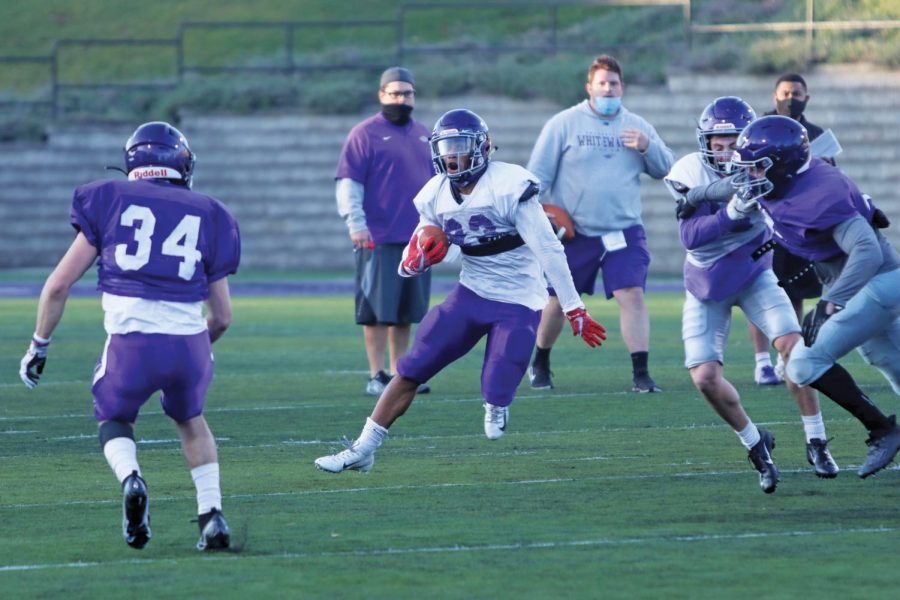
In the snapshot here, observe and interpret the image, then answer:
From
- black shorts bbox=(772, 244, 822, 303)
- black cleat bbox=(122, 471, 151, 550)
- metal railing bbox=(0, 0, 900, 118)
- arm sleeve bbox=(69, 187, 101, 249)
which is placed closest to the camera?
black cleat bbox=(122, 471, 151, 550)

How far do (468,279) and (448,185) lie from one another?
41 cm

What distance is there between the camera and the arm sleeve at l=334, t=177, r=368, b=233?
10.6 metres

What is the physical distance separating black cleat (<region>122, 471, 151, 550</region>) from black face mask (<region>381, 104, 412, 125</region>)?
211 inches

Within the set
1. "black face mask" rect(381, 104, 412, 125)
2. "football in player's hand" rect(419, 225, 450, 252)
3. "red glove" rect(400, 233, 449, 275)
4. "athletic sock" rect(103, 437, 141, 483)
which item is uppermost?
"black face mask" rect(381, 104, 412, 125)

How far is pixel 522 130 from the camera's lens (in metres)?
24.4

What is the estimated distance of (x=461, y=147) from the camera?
7.20 m

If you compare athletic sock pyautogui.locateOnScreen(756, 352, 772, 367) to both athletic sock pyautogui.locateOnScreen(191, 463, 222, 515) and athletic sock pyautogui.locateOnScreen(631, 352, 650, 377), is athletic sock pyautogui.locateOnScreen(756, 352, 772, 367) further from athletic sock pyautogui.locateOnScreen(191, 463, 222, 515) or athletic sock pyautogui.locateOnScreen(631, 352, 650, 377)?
athletic sock pyautogui.locateOnScreen(191, 463, 222, 515)

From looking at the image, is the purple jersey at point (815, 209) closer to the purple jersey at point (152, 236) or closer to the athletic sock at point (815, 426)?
the athletic sock at point (815, 426)

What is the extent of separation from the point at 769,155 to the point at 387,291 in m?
4.26

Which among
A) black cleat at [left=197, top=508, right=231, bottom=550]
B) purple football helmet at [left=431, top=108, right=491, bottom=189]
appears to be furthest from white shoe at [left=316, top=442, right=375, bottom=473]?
black cleat at [left=197, top=508, right=231, bottom=550]

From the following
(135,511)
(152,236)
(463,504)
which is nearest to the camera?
(135,511)

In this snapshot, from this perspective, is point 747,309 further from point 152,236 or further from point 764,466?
point 152,236

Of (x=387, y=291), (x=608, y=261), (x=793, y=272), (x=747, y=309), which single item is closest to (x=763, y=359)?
(x=793, y=272)

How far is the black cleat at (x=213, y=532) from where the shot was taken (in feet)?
19.1
